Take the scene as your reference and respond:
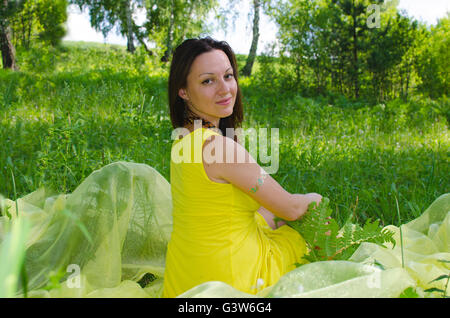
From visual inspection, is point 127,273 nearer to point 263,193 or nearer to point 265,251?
point 265,251

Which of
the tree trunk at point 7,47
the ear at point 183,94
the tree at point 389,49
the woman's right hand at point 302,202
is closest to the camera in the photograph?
the woman's right hand at point 302,202

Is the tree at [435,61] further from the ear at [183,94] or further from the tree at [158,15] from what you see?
the tree at [158,15]

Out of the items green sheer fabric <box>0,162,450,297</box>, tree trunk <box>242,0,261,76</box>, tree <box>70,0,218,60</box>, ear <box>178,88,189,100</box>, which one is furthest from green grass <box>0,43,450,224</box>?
tree <box>70,0,218,60</box>

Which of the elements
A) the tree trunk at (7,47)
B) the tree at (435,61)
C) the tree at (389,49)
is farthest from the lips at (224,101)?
the tree trunk at (7,47)

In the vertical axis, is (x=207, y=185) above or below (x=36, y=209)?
above

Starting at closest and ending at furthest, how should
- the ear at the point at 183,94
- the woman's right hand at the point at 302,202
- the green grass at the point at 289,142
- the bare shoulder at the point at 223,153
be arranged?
1. the bare shoulder at the point at 223,153
2. the woman's right hand at the point at 302,202
3. the ear at the point at 183,94
4. the green grass at the point at 289,142

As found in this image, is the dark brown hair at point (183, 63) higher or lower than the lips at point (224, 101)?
higher

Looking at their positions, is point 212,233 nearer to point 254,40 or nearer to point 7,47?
point 7,47

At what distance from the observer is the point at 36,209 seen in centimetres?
276

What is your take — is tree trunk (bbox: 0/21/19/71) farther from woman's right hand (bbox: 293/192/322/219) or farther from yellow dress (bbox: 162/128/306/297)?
woman's right hand (bbox: 293/192/322/219)

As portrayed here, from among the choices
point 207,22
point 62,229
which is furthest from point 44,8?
point 62,229

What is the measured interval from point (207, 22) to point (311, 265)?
1539cm

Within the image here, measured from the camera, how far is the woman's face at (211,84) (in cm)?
204

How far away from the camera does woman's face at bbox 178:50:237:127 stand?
2041mm
